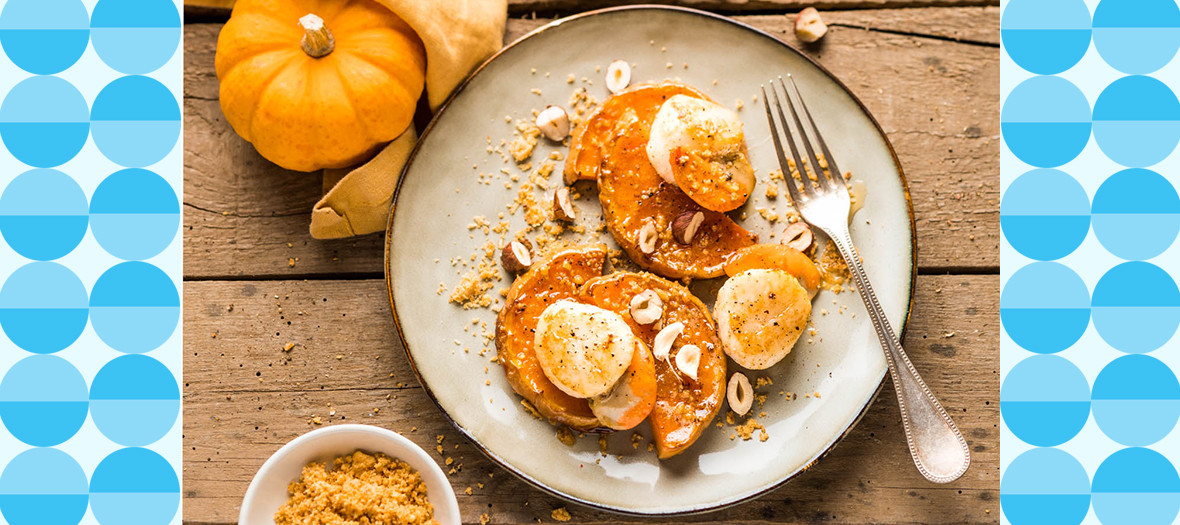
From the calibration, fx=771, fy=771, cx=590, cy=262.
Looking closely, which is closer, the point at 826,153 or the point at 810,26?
the point at 826,153

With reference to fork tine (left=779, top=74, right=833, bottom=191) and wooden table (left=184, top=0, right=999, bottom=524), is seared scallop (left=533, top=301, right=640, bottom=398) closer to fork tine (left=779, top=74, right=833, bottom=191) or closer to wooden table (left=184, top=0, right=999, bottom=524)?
wooden table (left=184, top=0, right=999, bottom=524)

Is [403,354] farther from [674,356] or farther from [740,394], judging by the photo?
[740,394]

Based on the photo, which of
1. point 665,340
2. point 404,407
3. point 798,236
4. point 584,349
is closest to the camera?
point 584,349

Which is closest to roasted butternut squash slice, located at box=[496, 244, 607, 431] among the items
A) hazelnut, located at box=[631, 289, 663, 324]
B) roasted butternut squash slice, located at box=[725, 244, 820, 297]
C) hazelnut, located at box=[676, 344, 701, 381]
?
hazelnut, located at box=[631, 289, 663, 324]

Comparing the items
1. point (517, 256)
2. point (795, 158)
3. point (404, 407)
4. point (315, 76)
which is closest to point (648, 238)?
point (517, 256)

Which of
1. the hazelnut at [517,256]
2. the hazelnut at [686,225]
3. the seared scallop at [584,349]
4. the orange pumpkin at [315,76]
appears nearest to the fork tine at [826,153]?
the hazelnut at [686,225]

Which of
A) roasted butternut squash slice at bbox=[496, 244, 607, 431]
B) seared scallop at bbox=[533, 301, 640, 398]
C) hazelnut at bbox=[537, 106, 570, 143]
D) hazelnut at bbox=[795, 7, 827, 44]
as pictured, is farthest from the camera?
hazelnut at bbox=[795, 7, 827, 44]

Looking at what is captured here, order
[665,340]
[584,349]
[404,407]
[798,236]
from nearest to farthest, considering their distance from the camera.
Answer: [584,349] → [665,340] → [798,236] → [404,407]

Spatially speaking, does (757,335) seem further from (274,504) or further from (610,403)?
(274,504)
